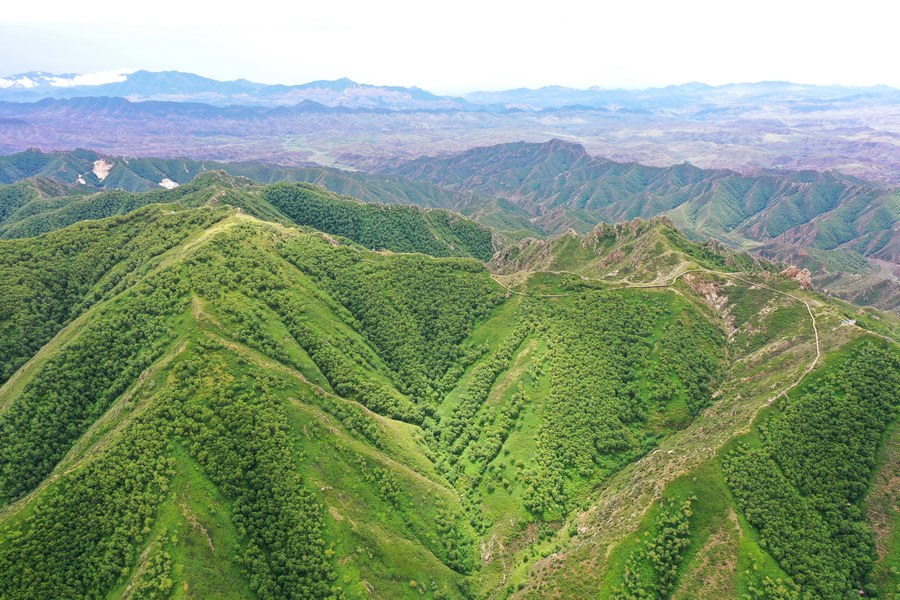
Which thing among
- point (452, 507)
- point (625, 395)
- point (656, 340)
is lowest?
point (452, 507)

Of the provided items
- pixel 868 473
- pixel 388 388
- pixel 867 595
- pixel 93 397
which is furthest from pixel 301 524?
pixel 868 473

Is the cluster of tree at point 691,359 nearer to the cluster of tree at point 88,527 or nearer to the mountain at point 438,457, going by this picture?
the mountain at point 438,457

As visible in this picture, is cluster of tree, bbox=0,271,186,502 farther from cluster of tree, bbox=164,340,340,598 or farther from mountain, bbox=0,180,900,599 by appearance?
cluster of tree, bbox=164,340,340,598

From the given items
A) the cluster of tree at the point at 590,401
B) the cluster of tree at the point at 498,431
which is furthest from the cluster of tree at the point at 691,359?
the cluster of tree at the point at 498,431

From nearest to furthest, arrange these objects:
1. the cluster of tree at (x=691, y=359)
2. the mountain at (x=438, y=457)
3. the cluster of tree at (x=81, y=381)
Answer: the mountain at (x=438, y=457) < the cluster of tree at (x=81, y=381) < the cluster of tree at (x=691, y=359)

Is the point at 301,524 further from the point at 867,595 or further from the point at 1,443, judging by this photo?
the point at 867,595

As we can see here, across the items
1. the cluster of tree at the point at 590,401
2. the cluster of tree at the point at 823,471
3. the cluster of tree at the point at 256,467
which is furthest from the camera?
the cluster of tree at the point at 590,401

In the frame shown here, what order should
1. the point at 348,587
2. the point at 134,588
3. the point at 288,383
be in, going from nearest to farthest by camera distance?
the point at 134,588
the point at 348,587
the point at 288,383

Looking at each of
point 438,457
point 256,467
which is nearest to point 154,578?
point 256,467
